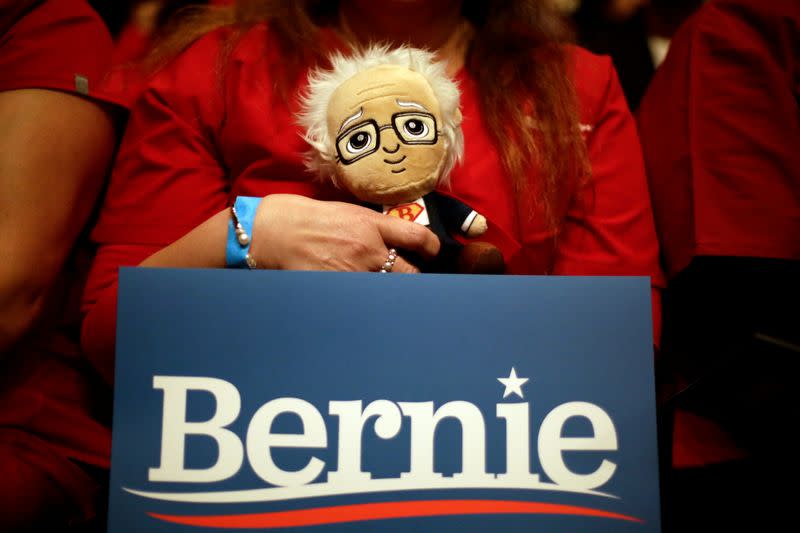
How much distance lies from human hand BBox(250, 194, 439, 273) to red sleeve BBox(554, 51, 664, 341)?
0.96 ft

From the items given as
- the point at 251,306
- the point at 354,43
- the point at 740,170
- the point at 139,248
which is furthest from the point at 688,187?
the point at 139,248

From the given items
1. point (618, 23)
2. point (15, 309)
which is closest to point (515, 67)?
point (618, 23)

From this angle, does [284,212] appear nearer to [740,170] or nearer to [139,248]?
[139,248]

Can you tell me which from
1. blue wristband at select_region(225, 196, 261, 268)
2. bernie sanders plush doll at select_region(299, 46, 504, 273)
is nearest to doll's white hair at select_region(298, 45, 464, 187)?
bernie sanders plush doll at select_region(299, 46, 504, 273)

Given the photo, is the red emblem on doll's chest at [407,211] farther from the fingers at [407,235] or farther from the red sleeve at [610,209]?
the red sleeve at [610,209]

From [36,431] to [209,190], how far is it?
421 millimetres

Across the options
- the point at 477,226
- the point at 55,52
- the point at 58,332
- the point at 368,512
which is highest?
the point at 55,52

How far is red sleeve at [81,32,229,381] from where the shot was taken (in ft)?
2.83

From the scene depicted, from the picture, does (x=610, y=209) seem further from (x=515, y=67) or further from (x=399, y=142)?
(x=399, y=142)

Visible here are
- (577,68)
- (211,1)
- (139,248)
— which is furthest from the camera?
(211,1)

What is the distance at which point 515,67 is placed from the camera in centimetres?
95

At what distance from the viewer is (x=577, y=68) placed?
98cm

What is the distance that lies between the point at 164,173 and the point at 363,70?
1.12 ft

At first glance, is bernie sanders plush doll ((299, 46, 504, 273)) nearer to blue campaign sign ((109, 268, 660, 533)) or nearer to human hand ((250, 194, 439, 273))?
human hand ((250, 194, 439, 273))
